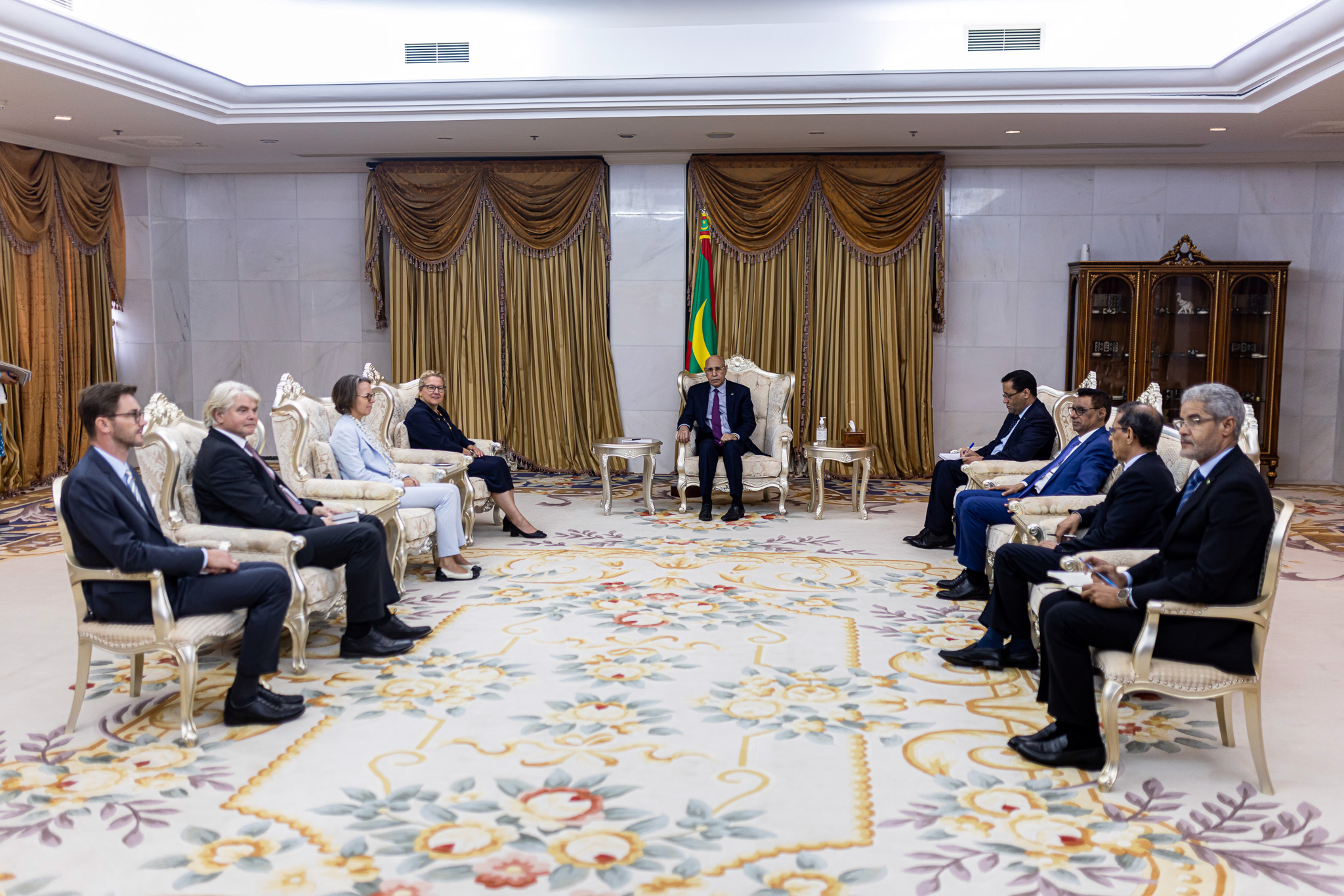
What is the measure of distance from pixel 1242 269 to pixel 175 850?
29.9 ft

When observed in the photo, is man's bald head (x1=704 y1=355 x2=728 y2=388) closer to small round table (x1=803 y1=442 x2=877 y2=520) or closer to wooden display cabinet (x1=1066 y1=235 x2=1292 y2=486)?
small round table (x1=803 y1=442 x2=877 y2=520)

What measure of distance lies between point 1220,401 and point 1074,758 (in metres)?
1.23

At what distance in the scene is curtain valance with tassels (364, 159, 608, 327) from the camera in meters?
9.73

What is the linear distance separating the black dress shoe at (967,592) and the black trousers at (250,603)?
336 centimetres

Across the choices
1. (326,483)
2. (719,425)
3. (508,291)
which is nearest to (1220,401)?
(326,483)

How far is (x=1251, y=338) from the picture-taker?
9.12m

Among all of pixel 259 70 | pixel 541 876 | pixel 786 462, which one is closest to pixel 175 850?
pixel 541 876

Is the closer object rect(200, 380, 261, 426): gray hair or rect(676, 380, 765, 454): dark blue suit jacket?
rect(200, 380, 261, 426): gray hair

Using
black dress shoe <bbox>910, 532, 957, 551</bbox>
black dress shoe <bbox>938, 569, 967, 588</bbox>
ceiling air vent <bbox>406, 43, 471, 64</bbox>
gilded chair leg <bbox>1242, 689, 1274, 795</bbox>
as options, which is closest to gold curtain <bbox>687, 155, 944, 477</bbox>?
ceiling air vent <bbox>406, 43, 471, 64</bbox>

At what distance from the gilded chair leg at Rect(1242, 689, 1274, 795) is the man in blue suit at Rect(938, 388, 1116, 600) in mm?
1964

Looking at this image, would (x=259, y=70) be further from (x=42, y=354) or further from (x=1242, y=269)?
(x=1242, y=269)

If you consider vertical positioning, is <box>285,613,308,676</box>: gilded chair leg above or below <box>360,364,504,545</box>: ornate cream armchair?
below

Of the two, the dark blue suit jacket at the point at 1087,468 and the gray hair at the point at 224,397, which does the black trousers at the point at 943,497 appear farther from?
the gray hair at the point at 224,397

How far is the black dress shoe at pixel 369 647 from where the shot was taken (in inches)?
177
